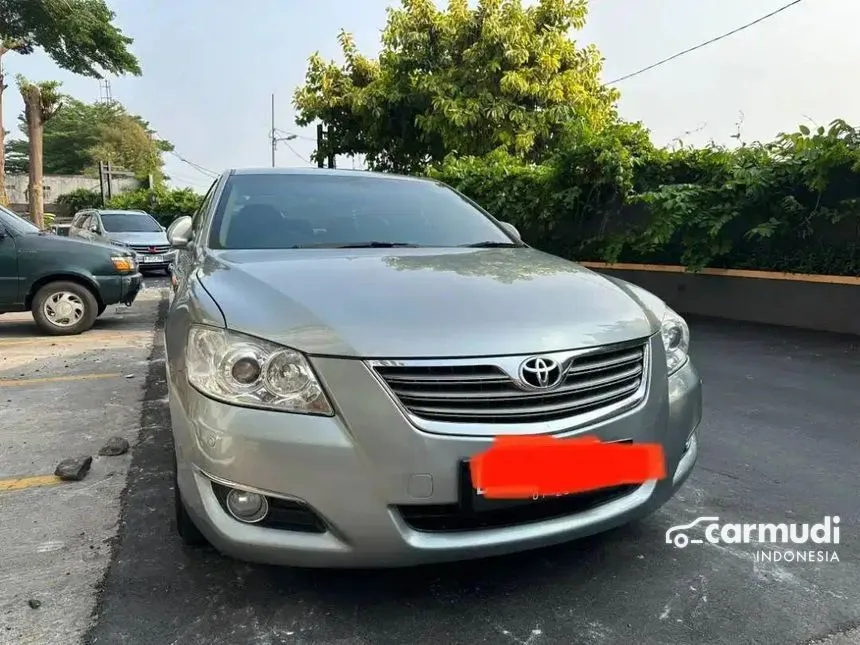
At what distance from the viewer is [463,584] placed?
226 centimetres

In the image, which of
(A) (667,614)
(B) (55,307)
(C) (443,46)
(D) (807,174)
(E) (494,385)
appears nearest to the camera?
(E) (494,385)

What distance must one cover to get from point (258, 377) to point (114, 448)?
82.8 inches

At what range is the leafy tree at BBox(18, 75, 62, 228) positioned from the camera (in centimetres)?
1833

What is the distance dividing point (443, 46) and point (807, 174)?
9.77 m

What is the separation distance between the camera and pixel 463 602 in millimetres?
2164

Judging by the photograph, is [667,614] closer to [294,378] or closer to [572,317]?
[572,317]

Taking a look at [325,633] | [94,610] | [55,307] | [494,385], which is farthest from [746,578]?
[55,307]

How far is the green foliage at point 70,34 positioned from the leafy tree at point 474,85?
708cm

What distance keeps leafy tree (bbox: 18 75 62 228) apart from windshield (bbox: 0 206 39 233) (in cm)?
1278

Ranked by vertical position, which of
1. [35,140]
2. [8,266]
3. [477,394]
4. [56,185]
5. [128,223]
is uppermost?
[35,140]

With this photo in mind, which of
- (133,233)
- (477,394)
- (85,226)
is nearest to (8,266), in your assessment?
(477,394)

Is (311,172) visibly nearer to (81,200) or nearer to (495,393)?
(495,393)

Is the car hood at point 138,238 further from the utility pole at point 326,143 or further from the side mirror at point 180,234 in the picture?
the side mirror at point 180,234

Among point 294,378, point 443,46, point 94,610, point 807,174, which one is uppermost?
point 443,46
